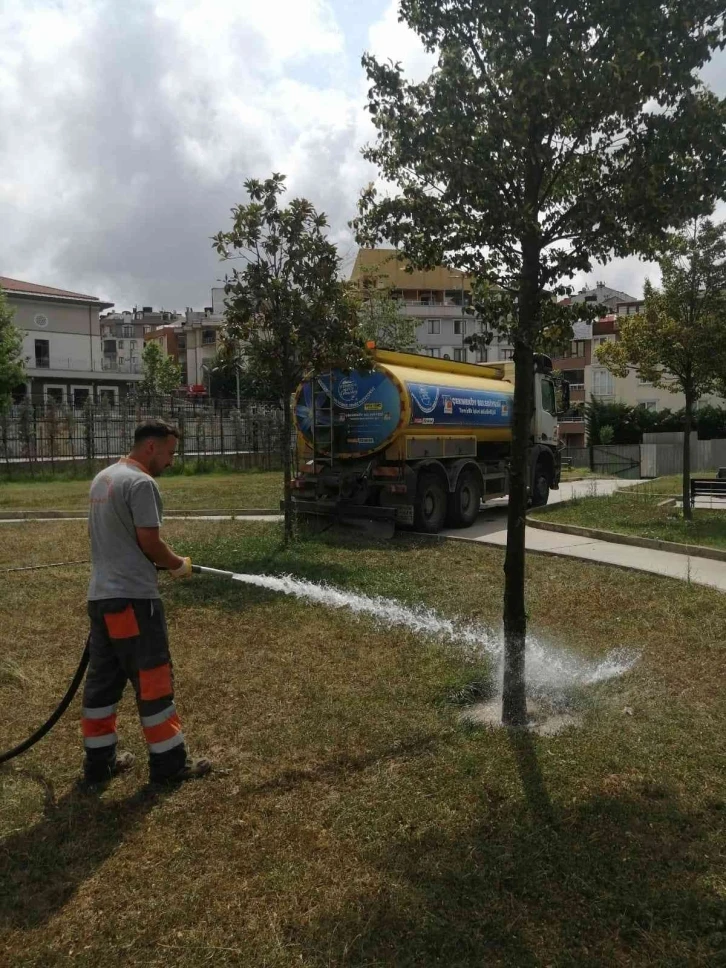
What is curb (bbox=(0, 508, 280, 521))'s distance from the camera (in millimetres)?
15398

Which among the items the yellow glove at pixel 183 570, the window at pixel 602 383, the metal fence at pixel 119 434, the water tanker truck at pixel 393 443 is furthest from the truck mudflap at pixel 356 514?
the window at pixel 602 383

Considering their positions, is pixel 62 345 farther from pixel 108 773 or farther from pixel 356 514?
pixel 108 773

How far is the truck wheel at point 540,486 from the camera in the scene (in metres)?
16.7

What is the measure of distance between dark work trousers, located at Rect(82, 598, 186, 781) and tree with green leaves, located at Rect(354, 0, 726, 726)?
6.64ft

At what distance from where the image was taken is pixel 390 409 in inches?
492

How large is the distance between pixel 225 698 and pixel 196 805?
1.48m

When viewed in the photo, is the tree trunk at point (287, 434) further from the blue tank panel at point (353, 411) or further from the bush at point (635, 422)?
the bush at point (635, 422)

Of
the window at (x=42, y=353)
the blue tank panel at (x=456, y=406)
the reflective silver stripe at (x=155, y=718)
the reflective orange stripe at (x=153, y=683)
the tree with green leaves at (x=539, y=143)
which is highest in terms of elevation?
the window at (x=42, y=353)

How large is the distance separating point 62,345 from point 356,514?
47.6 metres

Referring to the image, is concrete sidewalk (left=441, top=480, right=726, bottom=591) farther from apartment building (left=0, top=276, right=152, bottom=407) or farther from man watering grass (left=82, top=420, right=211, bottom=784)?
apartment building (left=0, top=276, right=152, bottom=407)

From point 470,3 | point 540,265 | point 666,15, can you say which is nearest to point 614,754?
point 540,265

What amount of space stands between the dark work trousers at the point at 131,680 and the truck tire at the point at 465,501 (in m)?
9.89

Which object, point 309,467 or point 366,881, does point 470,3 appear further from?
point 309,467

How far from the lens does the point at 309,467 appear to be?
1351cm
